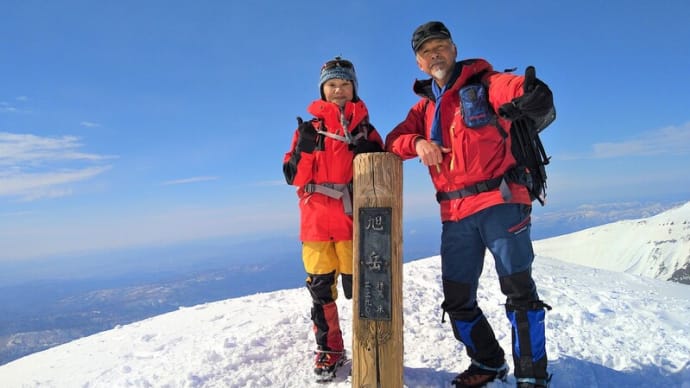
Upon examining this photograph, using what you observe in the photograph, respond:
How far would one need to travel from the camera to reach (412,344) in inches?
191

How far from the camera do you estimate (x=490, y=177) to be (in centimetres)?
315

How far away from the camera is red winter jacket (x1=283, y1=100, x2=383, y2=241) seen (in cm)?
389

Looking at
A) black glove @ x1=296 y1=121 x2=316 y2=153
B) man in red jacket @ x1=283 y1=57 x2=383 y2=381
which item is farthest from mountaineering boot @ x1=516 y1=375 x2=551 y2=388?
black glove @ x1=296 y1=121 x2=316 y2=153

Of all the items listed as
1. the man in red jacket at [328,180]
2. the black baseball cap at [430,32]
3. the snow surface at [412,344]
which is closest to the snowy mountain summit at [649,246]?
the snow surface at [412,344]

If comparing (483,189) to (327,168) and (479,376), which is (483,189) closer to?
(327,168)

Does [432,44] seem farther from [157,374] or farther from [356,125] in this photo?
[157,374]

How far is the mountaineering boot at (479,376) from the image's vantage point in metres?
3.48

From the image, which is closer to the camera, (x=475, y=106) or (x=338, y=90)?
(x=475, y=106)

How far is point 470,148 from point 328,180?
150cm

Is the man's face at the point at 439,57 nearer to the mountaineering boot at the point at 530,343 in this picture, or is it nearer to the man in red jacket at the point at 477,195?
the man in red jacket at the point at 477,195

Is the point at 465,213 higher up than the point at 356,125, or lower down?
lower down

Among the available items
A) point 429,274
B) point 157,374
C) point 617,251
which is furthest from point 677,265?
point 157,374

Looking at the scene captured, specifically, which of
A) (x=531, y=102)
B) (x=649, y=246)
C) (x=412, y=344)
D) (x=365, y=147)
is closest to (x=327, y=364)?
(x=412, y=344)

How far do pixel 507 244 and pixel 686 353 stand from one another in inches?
130
